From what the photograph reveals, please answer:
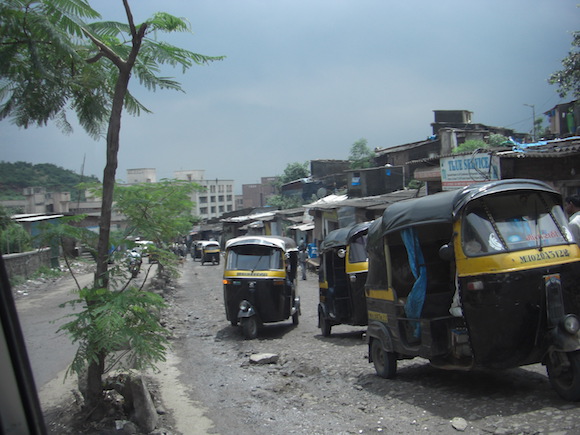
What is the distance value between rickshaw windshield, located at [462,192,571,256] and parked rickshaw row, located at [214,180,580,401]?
0.04 ft

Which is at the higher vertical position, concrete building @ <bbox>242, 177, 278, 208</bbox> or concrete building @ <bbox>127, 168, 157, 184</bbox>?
concrete building @ <bbox>242, 177, 278, 208</bbox>

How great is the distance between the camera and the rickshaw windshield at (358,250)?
39.3ft

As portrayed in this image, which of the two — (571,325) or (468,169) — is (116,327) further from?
(468,169)

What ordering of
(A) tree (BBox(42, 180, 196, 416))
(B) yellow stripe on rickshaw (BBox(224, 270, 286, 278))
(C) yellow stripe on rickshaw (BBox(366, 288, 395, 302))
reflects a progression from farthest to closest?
(B) yellow stripe on rickshaw (BBox(224, 270, 286, 278)), (C) yellow stripe on rickshaw (BBox(366, 288, 395, 302)), (A) tree (BBox(42, 180, 196, 416))

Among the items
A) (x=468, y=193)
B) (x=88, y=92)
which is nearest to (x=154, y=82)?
(x=88, y=92)

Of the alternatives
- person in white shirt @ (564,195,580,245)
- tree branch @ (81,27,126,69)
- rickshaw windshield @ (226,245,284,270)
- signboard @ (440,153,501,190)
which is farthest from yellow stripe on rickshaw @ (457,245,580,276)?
signboard @ (440,153,501,190)

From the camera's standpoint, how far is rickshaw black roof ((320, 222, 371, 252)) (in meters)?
12.1

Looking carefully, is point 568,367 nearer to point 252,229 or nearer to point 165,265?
point 165,265

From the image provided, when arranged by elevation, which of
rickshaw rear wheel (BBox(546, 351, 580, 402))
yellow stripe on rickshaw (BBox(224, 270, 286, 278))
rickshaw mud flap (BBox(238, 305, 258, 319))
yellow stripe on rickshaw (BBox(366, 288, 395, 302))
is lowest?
rickshaw mud flap (BBox(238, 305, 258, 319))

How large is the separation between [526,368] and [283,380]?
3.83 m

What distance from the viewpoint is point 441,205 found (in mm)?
6938

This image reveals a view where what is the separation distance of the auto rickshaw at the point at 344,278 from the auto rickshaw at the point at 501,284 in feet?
14.2

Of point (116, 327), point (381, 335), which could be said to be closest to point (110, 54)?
point (116, 327)

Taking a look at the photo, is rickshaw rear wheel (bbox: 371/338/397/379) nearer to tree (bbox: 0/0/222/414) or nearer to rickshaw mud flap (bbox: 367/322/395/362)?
rickshaw mud flap (bbox: 367/322/395/362)
